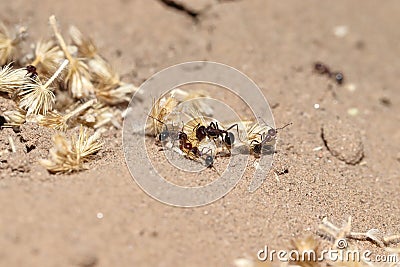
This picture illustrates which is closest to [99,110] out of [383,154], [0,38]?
[0,38]

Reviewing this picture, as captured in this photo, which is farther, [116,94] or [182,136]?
[116,94]

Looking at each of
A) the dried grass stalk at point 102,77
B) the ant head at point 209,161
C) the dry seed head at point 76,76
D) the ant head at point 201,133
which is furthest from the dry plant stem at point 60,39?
the ant head at point 209,161

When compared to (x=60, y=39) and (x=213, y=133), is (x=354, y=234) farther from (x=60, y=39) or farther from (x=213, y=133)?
(x=60, y=39)

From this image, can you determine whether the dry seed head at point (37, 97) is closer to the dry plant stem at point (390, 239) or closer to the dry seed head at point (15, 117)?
the dry seed head at point (15, 117)

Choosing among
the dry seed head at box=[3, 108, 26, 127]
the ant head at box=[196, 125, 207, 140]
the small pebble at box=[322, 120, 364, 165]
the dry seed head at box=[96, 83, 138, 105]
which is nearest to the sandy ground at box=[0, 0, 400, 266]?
the small pebble at box=[322, 120, 364, 165]

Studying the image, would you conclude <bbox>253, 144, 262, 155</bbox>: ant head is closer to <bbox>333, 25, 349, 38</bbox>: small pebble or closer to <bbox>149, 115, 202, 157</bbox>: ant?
<bbox>149, 115, 202, 157</bbox>: ant

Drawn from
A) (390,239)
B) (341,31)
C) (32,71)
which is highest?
(341,31)

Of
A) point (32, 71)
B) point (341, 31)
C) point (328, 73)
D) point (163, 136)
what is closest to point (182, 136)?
point (163, 136)
